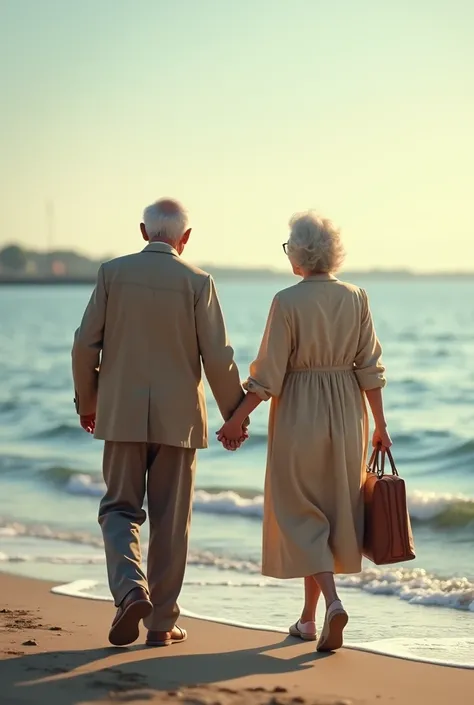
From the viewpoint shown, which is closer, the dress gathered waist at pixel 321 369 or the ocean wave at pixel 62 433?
the dress gathered waist at pixel 321 369

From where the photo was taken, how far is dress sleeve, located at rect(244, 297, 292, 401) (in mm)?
4828

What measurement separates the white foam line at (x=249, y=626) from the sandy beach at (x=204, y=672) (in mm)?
51

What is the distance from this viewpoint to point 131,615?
4586 millimetres

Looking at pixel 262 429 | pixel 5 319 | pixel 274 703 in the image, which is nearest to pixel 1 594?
pixel 274 703

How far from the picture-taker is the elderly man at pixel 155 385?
15.7ft

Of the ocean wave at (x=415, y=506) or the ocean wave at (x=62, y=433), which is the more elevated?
the ocean wave at (x=62, y=433)

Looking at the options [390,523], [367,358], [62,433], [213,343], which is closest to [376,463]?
[390,523]

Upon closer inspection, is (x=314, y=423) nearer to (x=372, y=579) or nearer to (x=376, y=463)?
(x=376, y=463)

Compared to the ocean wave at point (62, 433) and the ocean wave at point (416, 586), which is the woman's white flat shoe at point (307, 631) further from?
the ocean wave at point (62, 433)

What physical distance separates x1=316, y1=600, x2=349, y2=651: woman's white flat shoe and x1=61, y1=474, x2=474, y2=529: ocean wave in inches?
160

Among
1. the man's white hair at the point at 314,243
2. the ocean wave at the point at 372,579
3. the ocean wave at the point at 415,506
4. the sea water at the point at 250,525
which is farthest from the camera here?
the ocean wave at the point at 415,506

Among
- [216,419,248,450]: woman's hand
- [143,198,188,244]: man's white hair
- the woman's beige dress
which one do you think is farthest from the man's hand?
[143,198,188,244]: man's white hair

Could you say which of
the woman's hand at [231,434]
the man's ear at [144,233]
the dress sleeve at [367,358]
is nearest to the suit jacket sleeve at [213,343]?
the woman's hand at [231,434]

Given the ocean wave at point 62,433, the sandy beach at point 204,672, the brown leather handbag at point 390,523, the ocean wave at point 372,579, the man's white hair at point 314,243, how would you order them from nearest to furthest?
1. the sandy beach at point 204,672
2. the brown leather handbag at point 390,523
3. the man's white hair at point 314,243
4. the ocean wave at point 372,579
5. the ocean wave at point 62,433
